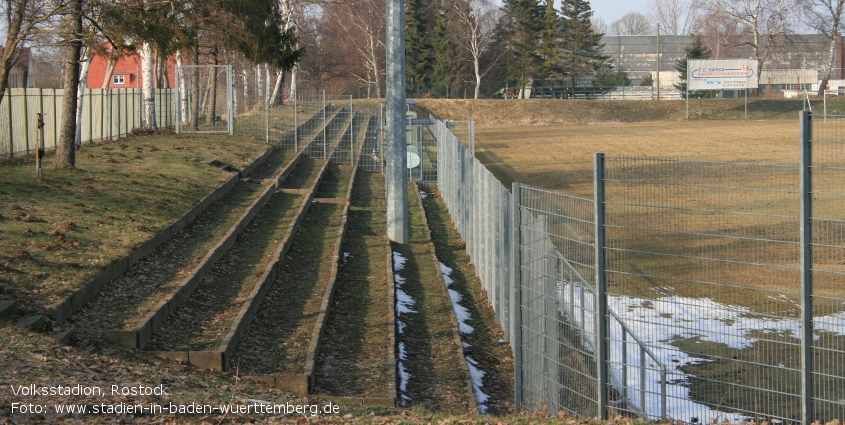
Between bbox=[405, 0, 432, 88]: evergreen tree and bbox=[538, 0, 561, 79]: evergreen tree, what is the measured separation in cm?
1048

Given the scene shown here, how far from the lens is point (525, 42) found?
80000 millimetres

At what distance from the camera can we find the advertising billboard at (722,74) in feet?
234

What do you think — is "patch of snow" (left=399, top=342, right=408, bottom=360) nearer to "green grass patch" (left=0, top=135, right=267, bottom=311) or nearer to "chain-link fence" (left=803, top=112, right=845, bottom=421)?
"green grass patch" (left=0, top=135, right=267, bottom=311)

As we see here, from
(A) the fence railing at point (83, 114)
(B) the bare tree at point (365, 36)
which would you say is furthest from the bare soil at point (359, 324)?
(B) the bare tree at point (365, 36)

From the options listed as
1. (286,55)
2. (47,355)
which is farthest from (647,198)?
(286,55)

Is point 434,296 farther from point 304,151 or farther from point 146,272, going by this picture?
point 304,151

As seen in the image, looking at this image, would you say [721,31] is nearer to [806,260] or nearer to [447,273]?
[447,273]

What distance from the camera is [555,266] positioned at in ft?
22.9

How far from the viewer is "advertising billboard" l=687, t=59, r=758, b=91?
71.4 meters

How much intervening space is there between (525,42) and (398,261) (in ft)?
221

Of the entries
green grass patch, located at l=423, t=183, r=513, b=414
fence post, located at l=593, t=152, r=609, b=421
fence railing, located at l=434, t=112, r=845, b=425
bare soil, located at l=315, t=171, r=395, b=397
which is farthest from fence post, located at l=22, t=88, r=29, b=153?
fence post, located at l=593, t=152, r=609, b=421

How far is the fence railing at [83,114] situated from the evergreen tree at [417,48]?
47176 millimetres

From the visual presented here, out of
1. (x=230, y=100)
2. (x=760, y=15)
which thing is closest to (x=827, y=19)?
(x=760, y=15)

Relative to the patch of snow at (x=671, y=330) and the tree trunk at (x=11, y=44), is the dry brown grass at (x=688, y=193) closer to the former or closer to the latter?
the patch of snow at (x=671, y=330)
